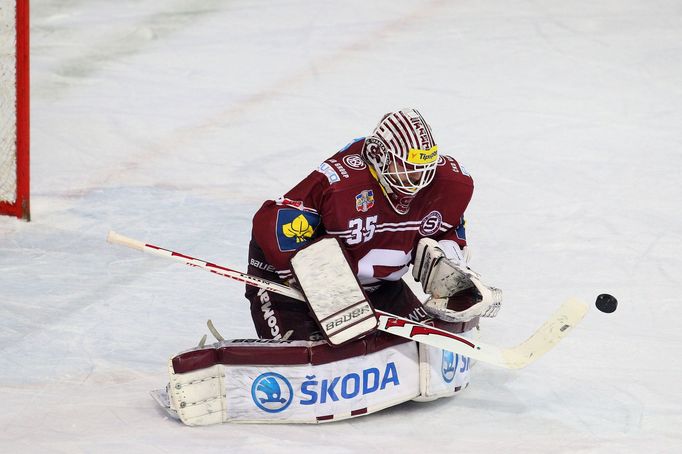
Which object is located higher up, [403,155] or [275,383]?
[403,155]

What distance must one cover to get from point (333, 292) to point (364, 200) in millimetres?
312

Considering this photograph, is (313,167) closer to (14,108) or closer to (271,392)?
(14,108)

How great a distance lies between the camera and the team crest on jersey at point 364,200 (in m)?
3.76

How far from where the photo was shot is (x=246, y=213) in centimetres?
539

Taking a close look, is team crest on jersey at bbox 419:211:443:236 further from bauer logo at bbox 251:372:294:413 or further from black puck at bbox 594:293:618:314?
bauer logo at bbox 251:372:294:413

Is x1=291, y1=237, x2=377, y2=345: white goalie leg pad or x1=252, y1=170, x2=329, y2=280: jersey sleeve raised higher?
x1=252, y1=170, x2=329, y2=280: jersey sleeve

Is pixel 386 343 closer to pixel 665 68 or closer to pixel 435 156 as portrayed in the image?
pixel 435 156

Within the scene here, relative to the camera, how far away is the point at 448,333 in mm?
3742

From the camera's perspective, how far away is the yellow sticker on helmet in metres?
3.67

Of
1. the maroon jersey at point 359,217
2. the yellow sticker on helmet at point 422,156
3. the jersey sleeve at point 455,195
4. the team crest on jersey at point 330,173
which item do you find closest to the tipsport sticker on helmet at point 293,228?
the maroon jersey at point 359,217

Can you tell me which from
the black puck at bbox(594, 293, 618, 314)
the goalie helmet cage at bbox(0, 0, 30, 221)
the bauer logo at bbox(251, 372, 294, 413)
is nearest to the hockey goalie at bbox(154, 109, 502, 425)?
the bauer logo at bbox(251, 372, 294, 413)

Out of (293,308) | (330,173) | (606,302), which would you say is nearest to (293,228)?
(330,173)

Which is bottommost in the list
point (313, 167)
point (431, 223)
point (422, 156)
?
point (313, 167)

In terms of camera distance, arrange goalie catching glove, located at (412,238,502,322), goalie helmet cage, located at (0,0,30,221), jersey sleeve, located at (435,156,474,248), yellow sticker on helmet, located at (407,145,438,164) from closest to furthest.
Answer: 1. yellow sticker on helmet, located at (407,145,438,164)
2. goalie catching glove, located at (412,238,502,322)
3. jersey sleeve, located at (435,156,474,248)
4. goalie helmet cage, located at (0,0,30,221)
